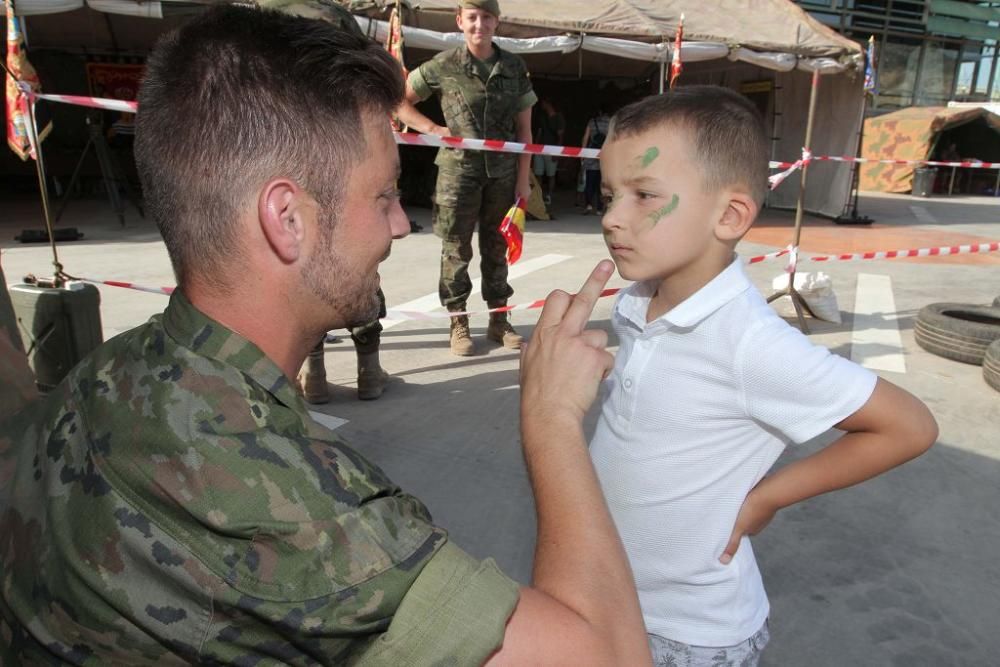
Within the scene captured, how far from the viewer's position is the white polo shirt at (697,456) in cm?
145

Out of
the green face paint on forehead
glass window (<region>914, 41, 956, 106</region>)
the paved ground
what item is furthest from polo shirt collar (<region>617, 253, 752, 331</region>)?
glass window (<region>914, 41, 956, 106</region>)

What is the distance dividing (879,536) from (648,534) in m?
1.77

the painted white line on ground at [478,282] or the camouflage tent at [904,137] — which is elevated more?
the camouflage tent at [904,137]

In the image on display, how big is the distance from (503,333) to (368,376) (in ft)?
4.28

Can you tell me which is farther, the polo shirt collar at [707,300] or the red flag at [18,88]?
the red flag at [18,88]

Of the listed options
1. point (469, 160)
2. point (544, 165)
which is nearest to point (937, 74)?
point (544, 165)

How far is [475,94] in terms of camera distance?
4762mm

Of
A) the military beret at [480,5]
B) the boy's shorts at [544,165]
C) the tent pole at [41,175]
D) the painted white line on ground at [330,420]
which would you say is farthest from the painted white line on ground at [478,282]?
the boy's shorts at [544,165]

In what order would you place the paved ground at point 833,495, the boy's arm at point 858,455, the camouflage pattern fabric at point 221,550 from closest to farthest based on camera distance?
the camouflage pattern fabric at point 221,550, the boy's arm at point 858,455, the paved ground at point 833,495

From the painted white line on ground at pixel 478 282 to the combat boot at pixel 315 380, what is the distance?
93 cm

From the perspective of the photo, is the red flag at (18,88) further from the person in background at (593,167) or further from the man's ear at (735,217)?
the person in background at (593,167)

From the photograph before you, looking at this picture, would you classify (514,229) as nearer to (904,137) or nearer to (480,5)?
(480,5)

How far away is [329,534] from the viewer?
85 cm

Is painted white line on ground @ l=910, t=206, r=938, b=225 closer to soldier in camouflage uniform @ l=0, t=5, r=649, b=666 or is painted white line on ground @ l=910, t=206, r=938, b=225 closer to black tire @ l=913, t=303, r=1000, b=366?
A: black tire @ l=913, t=303, r=1000, b=366
